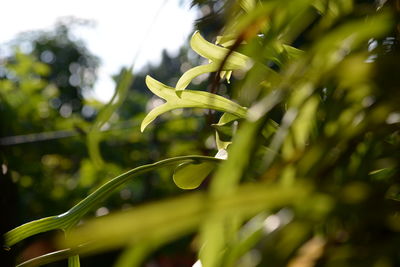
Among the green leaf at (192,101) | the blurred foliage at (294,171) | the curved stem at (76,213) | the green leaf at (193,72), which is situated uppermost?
the green leaf at (193,72)

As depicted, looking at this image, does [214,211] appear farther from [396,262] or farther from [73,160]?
[73,160]

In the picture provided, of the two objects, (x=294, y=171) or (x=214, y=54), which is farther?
(x=214, y=54)

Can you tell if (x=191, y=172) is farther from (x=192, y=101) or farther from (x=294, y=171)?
(x=294, y=171)

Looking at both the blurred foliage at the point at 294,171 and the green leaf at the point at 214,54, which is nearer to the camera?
the blurred foliage at the point at 294,171

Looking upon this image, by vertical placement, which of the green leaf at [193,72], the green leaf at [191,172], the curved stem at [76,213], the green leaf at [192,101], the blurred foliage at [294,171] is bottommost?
the blurred foliage at [294,171]

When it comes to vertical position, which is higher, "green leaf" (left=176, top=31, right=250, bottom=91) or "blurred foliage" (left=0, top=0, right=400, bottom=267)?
"green leaf" (left=176, top=31, right=250, bottom=91)

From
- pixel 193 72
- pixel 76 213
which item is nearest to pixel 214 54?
pixel 193 72

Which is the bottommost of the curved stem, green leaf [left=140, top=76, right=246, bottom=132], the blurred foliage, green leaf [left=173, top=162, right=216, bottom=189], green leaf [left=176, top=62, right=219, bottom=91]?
the blurred foliage

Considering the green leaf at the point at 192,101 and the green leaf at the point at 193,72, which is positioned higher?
the green leaf at the point at 193,72

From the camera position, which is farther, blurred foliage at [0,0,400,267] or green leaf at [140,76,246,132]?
green leaf at [140,76,246,132]

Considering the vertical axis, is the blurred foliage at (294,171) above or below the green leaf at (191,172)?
below
